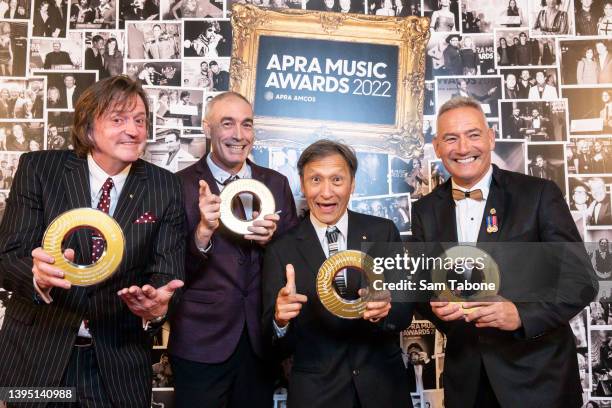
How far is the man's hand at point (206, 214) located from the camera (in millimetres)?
2654

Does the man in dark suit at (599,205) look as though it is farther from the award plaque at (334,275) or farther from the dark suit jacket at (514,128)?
the award plaque at (334,275)

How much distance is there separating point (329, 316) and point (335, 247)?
13.3 inches

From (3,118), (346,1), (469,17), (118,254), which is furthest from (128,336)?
(469,17)

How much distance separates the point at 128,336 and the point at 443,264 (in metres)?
1.40

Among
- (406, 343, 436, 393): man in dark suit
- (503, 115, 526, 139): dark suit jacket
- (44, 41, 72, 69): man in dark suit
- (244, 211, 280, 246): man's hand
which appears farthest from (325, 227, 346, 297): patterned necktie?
(44, 41, 72, 69): man in dark suit

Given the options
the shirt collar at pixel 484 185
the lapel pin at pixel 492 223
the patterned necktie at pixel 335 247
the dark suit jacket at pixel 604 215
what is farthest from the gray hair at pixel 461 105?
the dark suit jacket at pixel 604 215

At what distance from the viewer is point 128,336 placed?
236 cm

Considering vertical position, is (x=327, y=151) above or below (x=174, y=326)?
above

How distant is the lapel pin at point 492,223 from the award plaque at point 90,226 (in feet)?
5.25

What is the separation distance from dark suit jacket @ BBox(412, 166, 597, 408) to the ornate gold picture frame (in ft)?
A: 4.31

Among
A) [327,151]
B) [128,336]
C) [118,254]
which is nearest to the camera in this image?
[118,254]

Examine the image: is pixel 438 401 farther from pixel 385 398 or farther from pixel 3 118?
pixel 3 118

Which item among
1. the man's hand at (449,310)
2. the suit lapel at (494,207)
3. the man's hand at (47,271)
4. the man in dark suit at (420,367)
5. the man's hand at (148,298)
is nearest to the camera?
the man's hand at (47,271)

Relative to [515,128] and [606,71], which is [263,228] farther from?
[606,71]
